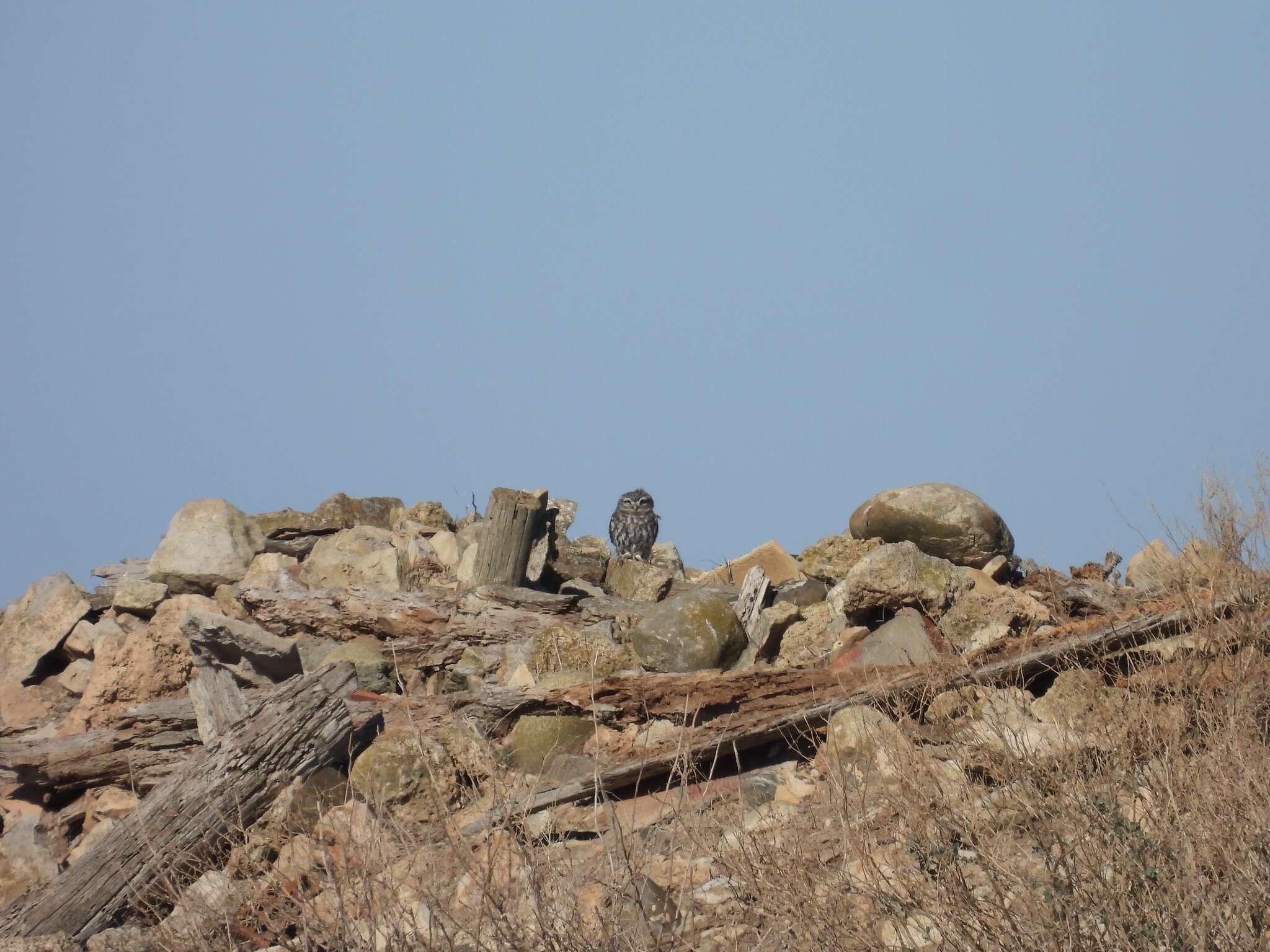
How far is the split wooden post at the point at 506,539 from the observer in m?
12.0

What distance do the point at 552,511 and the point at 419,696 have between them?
3.34 m

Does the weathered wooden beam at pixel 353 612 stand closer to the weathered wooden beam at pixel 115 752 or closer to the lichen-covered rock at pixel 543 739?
the weathered wooden beam at pixel 115 752

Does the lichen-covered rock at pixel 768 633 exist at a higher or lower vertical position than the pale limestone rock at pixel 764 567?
lower

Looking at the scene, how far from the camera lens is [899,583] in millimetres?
10203

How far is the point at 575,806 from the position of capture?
8.47m

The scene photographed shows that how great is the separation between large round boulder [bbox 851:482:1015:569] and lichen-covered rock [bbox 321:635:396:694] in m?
4.67

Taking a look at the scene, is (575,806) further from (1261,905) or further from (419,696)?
(1261,905)

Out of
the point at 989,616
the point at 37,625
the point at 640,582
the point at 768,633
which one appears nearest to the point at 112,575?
the point at 37,625

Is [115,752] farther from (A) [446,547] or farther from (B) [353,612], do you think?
(A) [446,547]

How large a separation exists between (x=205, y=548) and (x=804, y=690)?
751 centimetres

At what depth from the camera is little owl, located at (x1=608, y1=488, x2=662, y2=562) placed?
14320 mm

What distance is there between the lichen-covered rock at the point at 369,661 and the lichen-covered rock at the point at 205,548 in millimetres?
2577

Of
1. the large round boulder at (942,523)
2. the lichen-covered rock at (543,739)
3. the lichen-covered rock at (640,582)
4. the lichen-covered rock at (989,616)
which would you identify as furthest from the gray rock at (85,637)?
the lichen-covered rock at (989,616)

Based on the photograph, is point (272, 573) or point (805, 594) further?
point (272, 573)
